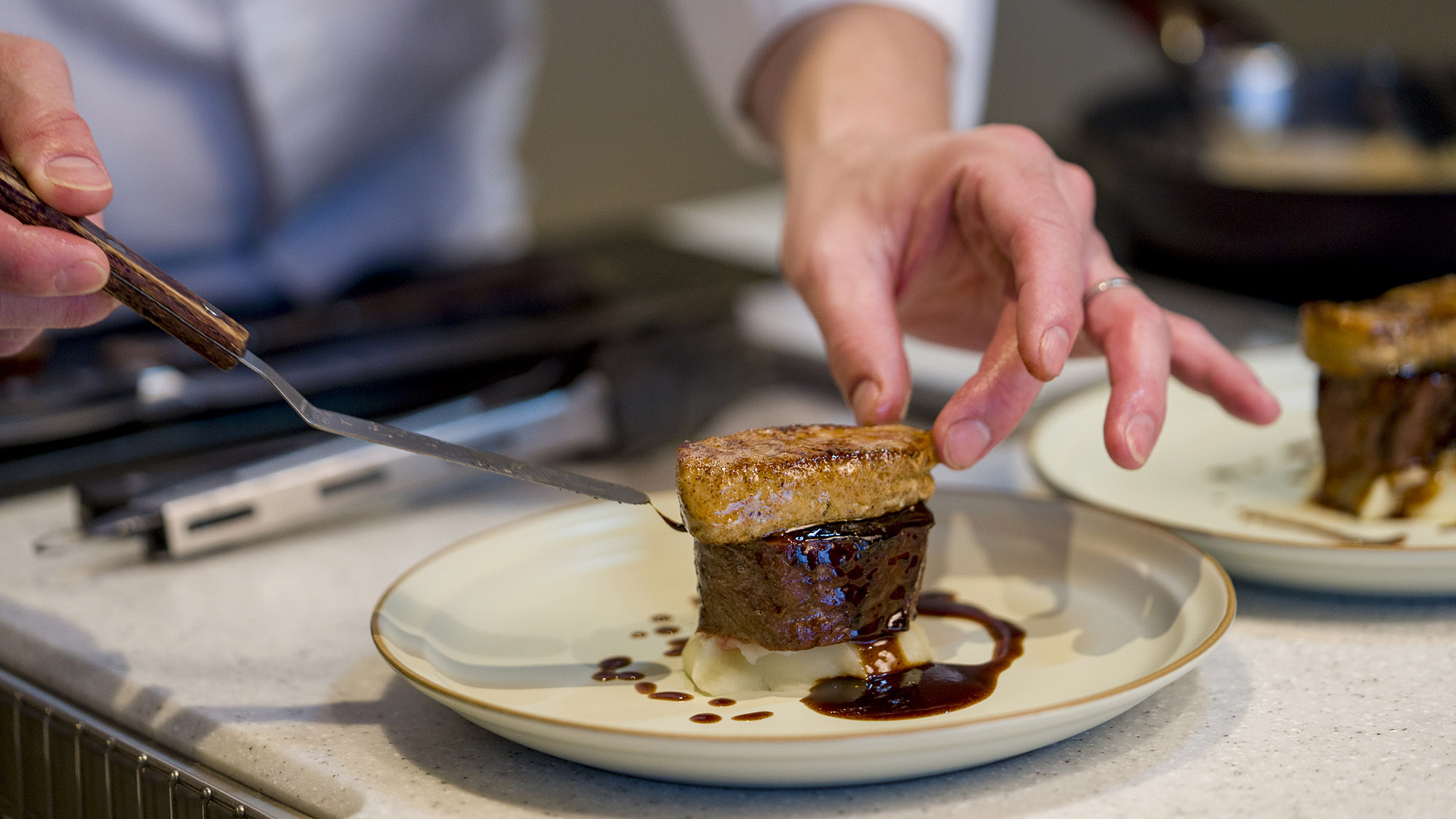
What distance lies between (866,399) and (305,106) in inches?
44.6

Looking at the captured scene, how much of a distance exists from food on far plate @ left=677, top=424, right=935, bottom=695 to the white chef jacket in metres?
0.96

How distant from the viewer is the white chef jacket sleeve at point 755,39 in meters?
1.77

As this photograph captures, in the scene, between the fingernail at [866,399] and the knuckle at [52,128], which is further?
the fingernail at [866,399]

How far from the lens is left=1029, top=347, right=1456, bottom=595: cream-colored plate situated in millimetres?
1096

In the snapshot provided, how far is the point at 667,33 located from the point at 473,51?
7.36 feet

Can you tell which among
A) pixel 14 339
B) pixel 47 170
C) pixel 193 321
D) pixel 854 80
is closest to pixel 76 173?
pixel 47 170

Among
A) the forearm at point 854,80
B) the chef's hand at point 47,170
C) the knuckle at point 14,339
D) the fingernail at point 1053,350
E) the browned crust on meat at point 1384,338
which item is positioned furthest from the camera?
the forearm at point 854,80

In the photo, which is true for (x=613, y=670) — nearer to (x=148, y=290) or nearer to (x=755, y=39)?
(x=148, y=290)

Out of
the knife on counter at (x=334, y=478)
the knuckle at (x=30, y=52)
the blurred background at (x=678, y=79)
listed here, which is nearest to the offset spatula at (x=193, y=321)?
the knuckle at (x=30, y=52)

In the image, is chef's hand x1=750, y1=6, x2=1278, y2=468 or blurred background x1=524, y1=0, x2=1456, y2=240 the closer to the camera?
chef's hand x1=750, y1=6, x2=1278, y2=468

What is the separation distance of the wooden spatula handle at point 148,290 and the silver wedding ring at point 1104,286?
2.51 ft

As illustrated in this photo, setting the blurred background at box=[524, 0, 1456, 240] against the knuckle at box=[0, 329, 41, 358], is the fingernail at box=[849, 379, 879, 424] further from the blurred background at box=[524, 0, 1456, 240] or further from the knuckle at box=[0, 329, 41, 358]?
the blurred background at box=[524, 0, 1456, 240]

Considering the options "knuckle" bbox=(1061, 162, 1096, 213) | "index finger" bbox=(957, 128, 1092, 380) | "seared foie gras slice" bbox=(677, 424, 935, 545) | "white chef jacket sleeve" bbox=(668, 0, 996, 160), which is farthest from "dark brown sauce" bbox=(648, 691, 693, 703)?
"white chef jacket sleeve" bbox=(668, 0, 996, 160)

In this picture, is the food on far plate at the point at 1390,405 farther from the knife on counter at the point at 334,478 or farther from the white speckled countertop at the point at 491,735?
the knife on counter at the point at 334,478
